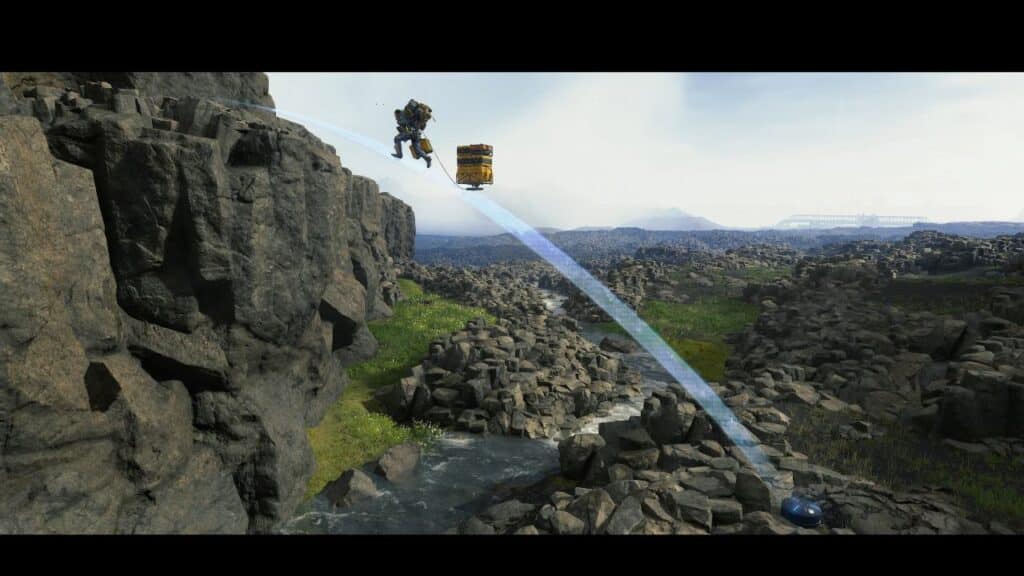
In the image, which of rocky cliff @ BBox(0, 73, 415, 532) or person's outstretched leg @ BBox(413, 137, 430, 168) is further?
person's outstretched leg @ BBox(413, 137, 430, 168)

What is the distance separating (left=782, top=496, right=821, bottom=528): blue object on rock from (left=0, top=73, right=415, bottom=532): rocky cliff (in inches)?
489

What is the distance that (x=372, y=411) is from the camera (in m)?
20.5

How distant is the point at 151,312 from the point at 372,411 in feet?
33.0

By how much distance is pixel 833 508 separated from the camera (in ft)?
33.9

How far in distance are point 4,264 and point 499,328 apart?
22638 millimetres

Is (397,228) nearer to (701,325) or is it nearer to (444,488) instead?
(701,325)

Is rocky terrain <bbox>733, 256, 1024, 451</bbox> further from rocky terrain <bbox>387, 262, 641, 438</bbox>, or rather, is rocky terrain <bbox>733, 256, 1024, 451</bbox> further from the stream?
the stream

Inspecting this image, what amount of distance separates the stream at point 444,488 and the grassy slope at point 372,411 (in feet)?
3.35

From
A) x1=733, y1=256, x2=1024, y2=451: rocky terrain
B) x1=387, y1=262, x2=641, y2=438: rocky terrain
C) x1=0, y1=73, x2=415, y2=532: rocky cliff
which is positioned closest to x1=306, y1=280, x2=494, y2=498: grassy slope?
x1=387, y1=262, x2=641, y2=438: rocky terrain

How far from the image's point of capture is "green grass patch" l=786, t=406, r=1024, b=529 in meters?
11.2

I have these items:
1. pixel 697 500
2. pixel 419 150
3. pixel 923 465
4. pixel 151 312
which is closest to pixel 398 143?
pixel 419 150
